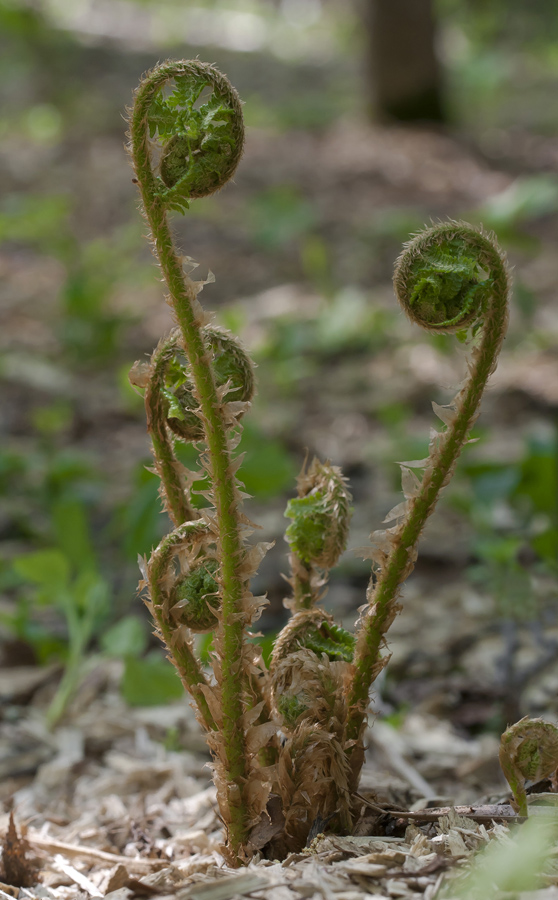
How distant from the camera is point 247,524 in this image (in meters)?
1.00

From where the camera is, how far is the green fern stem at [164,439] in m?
1.03

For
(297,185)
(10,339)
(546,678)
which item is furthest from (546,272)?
(546,678)

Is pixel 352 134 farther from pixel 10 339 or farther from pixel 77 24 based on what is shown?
pixel 77 24

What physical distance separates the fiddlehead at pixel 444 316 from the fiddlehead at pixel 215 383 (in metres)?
0.17

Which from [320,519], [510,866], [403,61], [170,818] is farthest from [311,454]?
[403,61]

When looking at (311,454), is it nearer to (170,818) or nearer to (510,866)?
(170,818)

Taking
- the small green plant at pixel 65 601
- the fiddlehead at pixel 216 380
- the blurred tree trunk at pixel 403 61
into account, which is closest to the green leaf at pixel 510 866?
the fiddlehead at pixel 216 380

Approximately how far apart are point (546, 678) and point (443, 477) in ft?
3.41

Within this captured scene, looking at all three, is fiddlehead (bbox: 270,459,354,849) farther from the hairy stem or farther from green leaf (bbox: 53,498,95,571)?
green leaf (bbox: 53,498,95,571)

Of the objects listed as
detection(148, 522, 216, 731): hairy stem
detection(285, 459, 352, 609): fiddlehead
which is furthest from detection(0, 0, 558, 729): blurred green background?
detection(148, 522, 216, 731): hairy stem

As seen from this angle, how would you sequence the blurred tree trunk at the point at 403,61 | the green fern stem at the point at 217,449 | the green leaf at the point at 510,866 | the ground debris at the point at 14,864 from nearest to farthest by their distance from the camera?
the green leaf at the point at 510,866 < the green fern stem at the point at 217,449 < the ground debris at the point at 14,864 < the blurred tree trunk at the point at 403,61

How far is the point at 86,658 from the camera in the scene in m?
2.07

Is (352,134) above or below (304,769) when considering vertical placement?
above

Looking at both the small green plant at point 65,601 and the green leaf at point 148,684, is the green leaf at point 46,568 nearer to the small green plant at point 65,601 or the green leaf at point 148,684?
the small green plant at point 65,601
